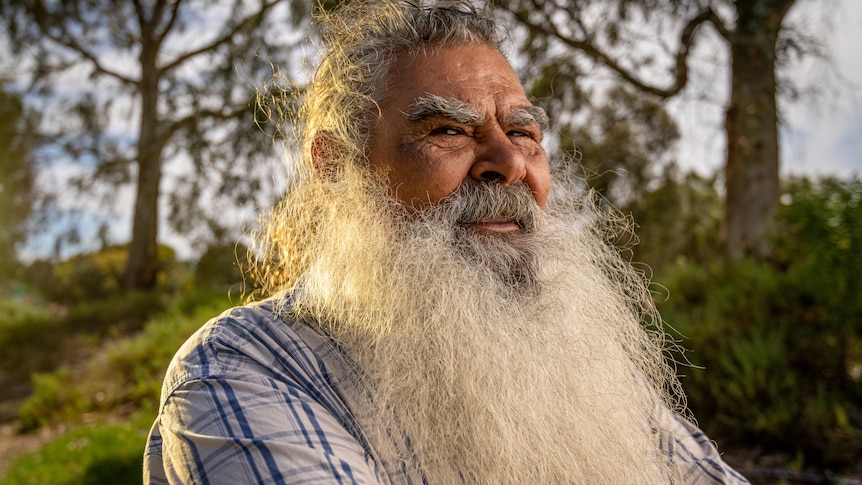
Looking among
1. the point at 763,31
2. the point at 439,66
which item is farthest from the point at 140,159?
the point at 439,66

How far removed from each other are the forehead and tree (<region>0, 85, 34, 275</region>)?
13.3 m

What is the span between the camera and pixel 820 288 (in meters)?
A: 5.07

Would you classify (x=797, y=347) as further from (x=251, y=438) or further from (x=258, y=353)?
(x=251, y=438)

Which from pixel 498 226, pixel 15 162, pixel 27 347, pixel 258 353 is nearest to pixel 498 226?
pixel 498 226

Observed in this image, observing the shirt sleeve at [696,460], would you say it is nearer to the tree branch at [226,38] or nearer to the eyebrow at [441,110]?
the eyebrow at [441,110]

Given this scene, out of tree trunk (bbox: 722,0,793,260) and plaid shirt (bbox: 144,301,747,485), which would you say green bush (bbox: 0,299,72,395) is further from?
tree trunk (bbox: 722,0,793,260)

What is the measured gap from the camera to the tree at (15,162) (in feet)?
42.3

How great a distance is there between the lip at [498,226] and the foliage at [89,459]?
4081 millimetres

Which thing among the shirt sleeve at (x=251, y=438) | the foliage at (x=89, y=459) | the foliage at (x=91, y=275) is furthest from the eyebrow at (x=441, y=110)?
the foliage at (x=91, y=275)

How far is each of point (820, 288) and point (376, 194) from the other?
4.63 m

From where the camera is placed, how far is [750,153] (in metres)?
7.07

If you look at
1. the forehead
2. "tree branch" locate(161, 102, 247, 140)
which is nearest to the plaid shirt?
the forehead

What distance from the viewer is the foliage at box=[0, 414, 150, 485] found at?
481 centimetres

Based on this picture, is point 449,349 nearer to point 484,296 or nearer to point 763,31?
point 484,296
